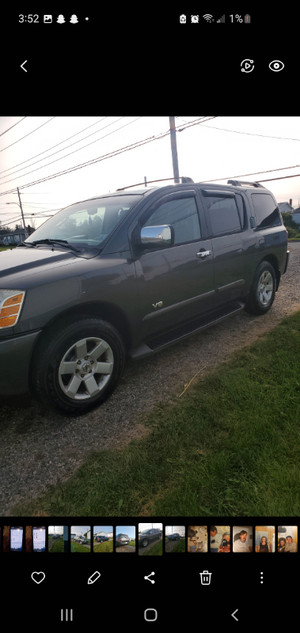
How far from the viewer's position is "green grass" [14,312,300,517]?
1464mm

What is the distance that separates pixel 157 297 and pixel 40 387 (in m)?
1.22

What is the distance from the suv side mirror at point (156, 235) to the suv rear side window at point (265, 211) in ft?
6.81

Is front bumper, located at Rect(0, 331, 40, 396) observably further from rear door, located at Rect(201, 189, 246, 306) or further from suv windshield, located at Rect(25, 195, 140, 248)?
rear door, located at Rect(201, 189, 246, 306)

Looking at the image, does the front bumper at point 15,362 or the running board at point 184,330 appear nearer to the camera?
the front bumper at point 15,362

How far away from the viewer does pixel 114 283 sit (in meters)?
2.35

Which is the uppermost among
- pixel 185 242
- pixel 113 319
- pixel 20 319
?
pixel 185 242

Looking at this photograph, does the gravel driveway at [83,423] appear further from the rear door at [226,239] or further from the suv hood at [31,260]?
the suv hood at [31,260]

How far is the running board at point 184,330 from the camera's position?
2678mm

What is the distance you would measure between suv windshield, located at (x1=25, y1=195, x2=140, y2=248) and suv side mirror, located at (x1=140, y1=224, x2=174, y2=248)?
11.8 inches

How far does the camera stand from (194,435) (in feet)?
6.40
